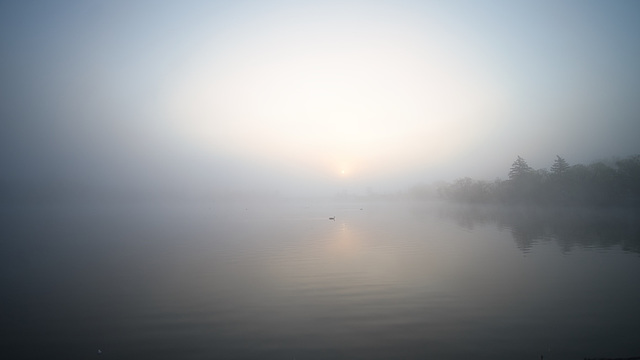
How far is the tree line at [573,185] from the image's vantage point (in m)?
88.8

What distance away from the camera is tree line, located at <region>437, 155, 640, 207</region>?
291 feet

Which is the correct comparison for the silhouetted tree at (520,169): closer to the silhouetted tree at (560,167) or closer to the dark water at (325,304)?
the silhouetted tree at (560,167)

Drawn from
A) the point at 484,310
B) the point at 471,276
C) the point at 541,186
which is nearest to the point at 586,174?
the point at 541,186

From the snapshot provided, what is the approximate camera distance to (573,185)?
3917 inches

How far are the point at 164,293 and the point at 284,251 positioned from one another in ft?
55.8

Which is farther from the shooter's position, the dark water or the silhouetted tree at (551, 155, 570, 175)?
the silhouetted tree at (551, 155, 570, 175)

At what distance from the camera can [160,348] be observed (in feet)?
41.7

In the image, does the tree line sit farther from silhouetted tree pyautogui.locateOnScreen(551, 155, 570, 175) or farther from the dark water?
the dark water

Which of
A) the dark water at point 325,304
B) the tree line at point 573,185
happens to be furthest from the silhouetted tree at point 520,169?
the dark water at point 325,304

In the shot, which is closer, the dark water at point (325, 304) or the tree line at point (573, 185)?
the dark water at point (325, 304)

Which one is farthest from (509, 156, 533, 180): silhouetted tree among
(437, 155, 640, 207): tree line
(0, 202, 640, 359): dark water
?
(0, 202, 640, 359): dark water

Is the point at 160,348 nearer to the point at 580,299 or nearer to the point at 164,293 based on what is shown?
the point at 164,293

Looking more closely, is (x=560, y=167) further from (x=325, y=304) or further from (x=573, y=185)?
(x=325, y=304)

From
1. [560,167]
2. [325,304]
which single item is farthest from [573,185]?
[325,304]
